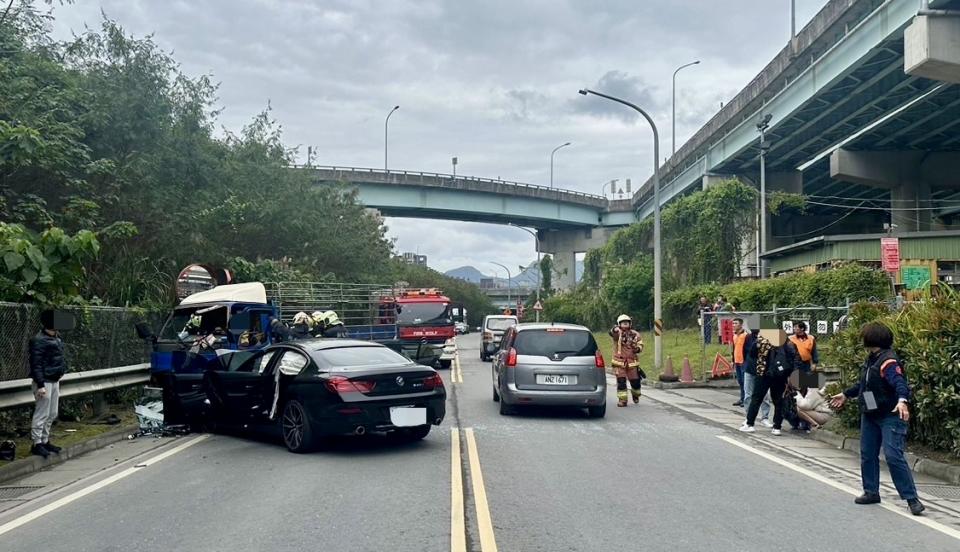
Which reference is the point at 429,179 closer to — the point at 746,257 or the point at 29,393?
the point at 746,257

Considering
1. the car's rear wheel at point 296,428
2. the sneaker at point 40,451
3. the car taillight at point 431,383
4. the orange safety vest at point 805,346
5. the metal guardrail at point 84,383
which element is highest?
the orange safety vest at point 805,346

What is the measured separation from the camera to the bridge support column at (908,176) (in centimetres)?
3941

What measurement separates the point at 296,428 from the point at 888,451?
6.56 meters

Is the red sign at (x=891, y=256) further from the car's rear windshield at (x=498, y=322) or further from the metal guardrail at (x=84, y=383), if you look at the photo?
the car's rear windshield at (x=498, y=322)

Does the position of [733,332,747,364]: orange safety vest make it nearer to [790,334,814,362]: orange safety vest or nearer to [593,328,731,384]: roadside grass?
[790,334,814,362]: orange safety vest

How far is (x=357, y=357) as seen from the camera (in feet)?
Result: 36.4

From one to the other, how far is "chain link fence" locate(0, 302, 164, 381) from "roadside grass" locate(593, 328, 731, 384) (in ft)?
42.6

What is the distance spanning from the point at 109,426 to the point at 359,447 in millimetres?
4672

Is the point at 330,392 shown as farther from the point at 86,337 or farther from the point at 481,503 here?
the point at 86,337

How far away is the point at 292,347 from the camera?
11227 millimetres

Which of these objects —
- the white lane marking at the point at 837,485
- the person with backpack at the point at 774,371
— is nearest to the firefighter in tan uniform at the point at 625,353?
the person with backpack at the point at 774,371

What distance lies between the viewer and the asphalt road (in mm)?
6531

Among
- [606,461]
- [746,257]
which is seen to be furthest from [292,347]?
[746,257]

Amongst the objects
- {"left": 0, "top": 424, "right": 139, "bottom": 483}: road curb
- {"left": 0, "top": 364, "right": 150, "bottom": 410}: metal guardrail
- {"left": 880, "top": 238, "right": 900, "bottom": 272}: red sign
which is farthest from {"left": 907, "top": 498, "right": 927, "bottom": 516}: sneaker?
{"left": 880, "top": 238, "right": 900, "bottom": 272}: red sign
